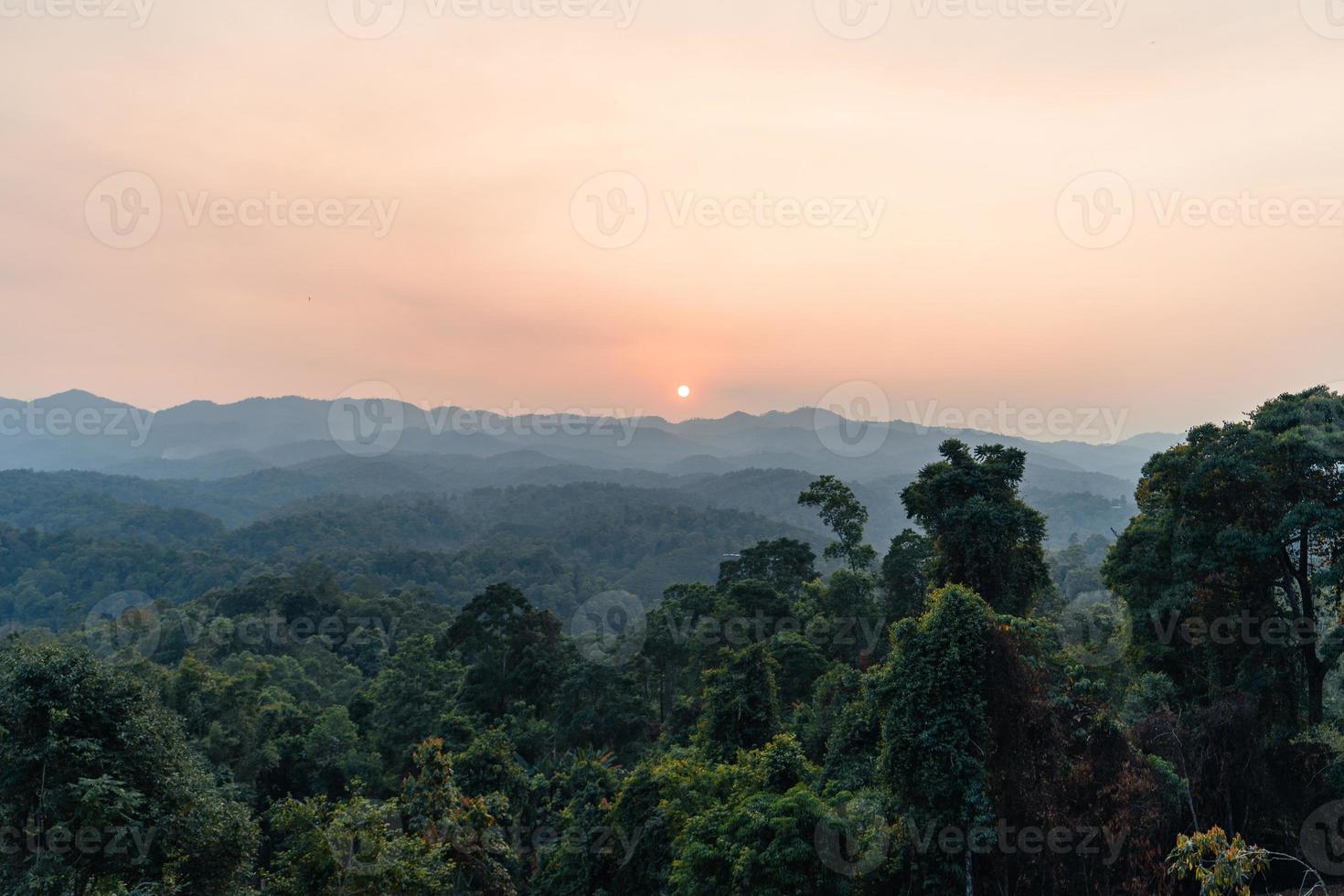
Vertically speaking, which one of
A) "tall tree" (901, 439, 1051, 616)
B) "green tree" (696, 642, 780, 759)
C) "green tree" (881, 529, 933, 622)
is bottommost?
"green tree" (696, 642, 780, 759)

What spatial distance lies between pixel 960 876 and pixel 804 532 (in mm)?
103360

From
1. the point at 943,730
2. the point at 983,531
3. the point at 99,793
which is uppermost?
the point at 983,531

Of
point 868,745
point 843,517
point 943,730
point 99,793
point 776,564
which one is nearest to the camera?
point 99,793

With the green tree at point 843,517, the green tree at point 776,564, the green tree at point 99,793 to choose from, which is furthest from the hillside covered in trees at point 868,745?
the green tree at point 776,564

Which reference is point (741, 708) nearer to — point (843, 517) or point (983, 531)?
point (983, 531)

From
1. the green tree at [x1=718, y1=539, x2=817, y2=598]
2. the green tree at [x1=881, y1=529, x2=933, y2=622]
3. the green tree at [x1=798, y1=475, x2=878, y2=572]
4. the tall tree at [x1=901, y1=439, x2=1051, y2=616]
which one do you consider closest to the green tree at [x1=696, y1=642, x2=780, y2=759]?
the tall tree at [x1=901, y1=439, x2=1051, y2=616]

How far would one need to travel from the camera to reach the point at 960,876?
10.9 metres

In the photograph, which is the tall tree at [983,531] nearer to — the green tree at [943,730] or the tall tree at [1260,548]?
the tall tree at [1260,548]

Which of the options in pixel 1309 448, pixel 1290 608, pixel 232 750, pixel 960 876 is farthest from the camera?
pixel 232 750

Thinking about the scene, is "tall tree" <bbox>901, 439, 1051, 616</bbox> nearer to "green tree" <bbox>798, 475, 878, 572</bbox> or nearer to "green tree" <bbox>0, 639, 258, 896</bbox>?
"green tree" <bbox>798, 475, 878, 572</bbox>

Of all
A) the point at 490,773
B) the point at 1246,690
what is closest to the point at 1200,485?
the point at 1246,690

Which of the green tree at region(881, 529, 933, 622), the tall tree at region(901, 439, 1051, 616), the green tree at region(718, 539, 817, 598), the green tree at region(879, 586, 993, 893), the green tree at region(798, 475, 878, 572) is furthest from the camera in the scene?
the green tree at region(718, 539, 817, 598)

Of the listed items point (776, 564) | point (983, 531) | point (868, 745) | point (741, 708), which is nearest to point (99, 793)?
point (741, 708)

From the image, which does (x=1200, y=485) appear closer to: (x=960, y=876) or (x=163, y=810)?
(x=960, y=876)
